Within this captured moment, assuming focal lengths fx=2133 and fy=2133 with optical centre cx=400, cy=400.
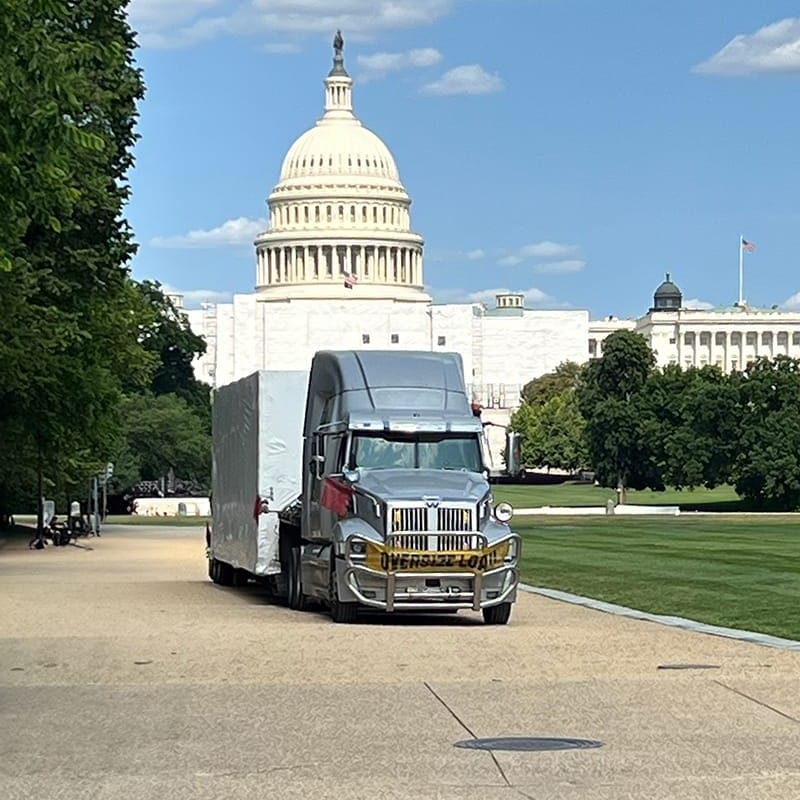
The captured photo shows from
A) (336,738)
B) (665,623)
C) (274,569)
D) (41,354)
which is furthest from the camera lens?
(41,354)

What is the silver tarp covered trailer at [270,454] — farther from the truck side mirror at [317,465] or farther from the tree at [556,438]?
the tree at [556,438]

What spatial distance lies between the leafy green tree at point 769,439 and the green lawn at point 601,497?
2324 mm

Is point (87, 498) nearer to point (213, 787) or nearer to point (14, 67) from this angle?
point (14, 67)

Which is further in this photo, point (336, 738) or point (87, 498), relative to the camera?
point (87, 498)

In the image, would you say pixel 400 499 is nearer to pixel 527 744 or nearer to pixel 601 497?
pixel 527 744

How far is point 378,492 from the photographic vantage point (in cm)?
2494

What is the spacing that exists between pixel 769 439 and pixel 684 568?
6319cm

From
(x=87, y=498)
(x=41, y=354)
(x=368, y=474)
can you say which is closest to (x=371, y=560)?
(x=368, y=474)

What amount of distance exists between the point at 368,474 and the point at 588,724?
11.8 metres

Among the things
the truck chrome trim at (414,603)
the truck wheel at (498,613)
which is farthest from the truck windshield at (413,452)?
the truck wheel at (498,613)

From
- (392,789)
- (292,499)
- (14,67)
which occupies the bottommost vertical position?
(392,789)

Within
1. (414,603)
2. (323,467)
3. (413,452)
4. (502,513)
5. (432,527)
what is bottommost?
(414,603)

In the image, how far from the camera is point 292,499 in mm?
30500

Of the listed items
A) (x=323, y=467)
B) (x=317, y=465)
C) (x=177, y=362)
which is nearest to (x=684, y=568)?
(x=317, y=465)
